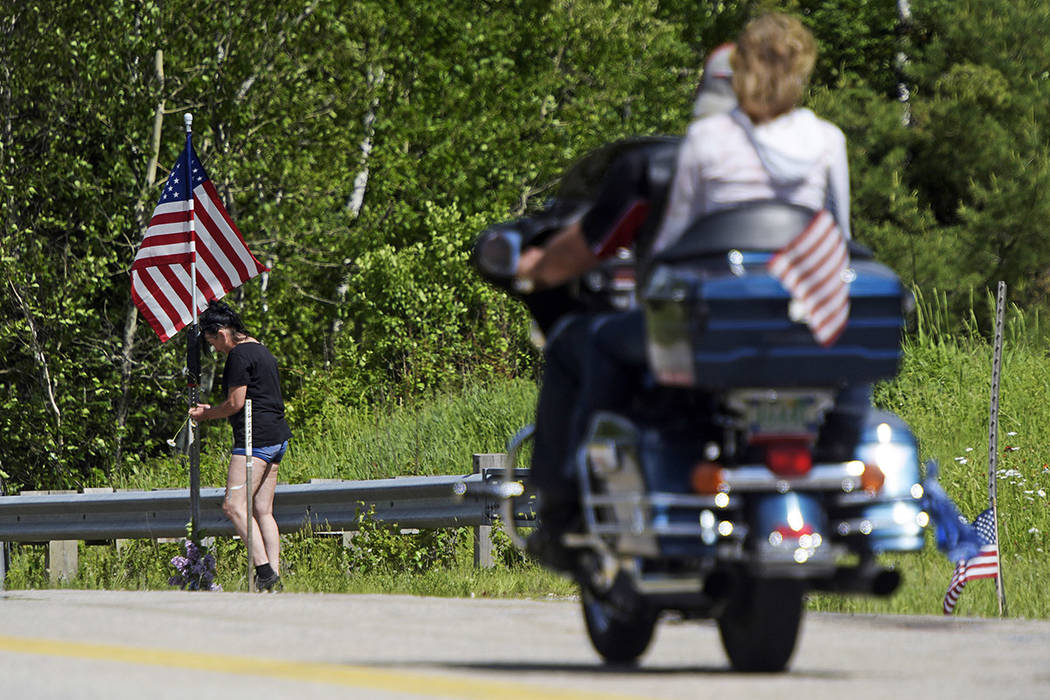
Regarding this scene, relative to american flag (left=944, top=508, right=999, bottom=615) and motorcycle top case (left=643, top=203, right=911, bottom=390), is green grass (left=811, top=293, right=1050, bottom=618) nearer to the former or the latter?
american flag (left=944, top=508, right=999, bottom=615)

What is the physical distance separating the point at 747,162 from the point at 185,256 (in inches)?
359

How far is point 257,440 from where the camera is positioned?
1184cm

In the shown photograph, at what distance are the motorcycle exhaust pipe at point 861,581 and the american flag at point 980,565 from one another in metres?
3.67

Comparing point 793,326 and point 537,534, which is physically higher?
point 793,326

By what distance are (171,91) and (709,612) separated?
1788cm

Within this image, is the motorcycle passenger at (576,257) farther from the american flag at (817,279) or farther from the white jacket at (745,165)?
the american flag at (817,279)

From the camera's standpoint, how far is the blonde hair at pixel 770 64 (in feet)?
17.3

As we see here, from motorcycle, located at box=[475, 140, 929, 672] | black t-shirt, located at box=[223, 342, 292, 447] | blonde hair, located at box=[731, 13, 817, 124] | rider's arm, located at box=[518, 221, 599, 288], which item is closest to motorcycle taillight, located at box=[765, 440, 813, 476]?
motorcycle, located at box=[475, 140, 929, 672]

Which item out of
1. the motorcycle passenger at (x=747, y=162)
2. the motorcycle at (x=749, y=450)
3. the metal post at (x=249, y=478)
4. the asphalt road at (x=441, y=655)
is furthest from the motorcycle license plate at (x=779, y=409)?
the metal post at (x=249, y=478)

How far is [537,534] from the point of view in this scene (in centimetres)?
593

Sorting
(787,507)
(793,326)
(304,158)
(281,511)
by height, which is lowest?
(281,511)

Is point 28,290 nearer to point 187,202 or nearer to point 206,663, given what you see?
point 187,202

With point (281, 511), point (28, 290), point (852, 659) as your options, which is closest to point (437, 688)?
point (852, 659)

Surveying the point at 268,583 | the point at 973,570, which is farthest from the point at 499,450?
the point at 973,570
